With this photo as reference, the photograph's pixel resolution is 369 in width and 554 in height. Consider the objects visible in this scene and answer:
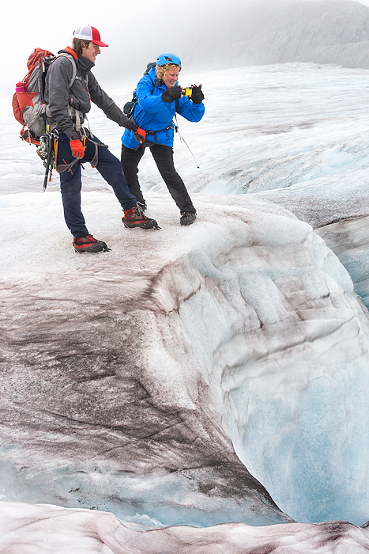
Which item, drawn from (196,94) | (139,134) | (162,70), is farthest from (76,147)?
(196,94)

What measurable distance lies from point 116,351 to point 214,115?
14821mm

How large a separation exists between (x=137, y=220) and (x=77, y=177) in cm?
76

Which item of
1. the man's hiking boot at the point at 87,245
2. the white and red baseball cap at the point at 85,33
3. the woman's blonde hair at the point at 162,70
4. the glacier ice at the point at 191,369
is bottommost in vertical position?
the glacier ice at the point at 191,369

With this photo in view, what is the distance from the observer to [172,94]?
3451 millimetres

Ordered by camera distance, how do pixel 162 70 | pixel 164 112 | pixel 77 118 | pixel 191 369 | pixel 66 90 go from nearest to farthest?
pixel 191 369
pixel 66 90
pixel 77 118
pixel 162 70
pixel 164 112

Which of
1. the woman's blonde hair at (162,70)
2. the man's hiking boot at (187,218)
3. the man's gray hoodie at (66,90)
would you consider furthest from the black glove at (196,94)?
the man's hiking boot at (187,218)

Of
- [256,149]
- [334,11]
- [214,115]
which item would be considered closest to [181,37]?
[334,11]

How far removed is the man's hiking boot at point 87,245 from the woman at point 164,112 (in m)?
0.93

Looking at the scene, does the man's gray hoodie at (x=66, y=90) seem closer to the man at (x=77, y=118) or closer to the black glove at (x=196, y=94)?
the man at (x=77, y=118)

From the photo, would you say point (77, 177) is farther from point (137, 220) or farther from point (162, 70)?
point (162, 70)

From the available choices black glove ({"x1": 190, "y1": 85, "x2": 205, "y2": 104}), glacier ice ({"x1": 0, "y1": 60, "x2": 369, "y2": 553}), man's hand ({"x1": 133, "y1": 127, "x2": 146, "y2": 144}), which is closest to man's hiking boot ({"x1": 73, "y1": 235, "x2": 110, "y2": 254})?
glacier ice ({"x1": 0, "y1": 60, "x2": 369, "y2": 553})

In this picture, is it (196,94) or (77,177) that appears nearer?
(77,177)

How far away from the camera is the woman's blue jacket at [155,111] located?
360 centimetres

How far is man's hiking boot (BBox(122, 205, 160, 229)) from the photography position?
12.5 ft
